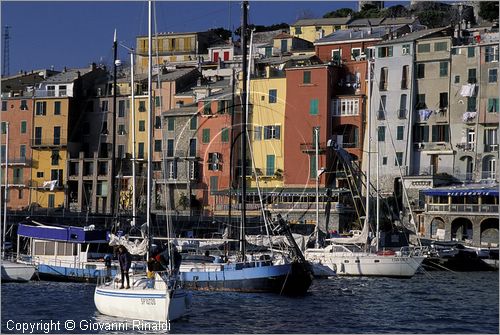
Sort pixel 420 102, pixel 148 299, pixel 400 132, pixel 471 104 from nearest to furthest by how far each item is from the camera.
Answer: pixel 148 299 < pixel 471 104 < pixel 400 132 < pixel 420 102

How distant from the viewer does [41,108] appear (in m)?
91.2

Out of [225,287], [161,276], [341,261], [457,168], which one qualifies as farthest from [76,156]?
[161,276]

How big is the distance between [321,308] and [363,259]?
51.0 ft

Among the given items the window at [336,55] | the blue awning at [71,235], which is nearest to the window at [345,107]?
the window at [336,55]

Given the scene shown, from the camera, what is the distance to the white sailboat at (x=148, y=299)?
32.9 meters

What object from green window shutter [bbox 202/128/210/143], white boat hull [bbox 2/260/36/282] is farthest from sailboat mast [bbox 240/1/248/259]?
green window shutter [bbox 202/128/210/143]

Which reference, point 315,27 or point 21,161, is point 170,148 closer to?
point 21,161

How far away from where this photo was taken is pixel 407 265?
55094 millimetres

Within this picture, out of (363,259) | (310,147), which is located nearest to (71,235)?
(363,259)

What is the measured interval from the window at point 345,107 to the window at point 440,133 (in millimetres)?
5973

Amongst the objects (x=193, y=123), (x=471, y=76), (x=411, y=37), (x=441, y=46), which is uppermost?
(x=411, y=37)

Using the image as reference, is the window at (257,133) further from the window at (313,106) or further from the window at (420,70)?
the window at (420,70)

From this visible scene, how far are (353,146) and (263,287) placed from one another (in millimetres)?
36110

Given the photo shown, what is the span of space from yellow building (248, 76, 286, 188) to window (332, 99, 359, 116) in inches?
162
